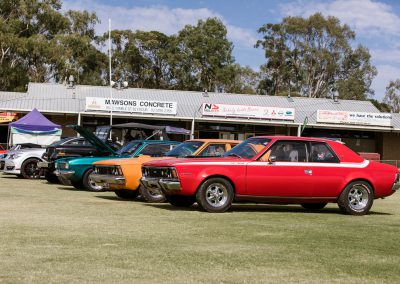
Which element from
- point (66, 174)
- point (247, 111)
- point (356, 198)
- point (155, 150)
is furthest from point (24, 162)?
point (247, 111)

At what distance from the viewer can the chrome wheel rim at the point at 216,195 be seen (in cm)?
1201

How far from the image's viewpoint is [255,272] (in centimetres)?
622

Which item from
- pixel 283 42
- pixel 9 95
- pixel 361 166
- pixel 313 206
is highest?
pixel 283 42

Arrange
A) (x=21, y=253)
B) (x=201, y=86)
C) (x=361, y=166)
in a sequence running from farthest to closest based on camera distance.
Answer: (x=201, y=86) → (x=361, y=166) → (x=21, y=253)

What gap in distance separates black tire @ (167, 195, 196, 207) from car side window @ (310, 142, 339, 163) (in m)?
2.53

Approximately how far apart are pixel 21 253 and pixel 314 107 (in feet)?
140

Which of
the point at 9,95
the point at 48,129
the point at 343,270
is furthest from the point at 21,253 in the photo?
the point at 9,95

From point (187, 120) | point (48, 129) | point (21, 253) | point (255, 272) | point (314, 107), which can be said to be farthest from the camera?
point (314, 107)

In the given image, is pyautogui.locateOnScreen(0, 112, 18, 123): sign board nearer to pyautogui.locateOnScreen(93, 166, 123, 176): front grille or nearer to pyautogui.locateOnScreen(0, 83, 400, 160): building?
pyautogui.locateOnScreen(0, 83, 400, 160): building

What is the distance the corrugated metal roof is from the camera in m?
40.8

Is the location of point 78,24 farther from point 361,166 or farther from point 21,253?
point 21,253

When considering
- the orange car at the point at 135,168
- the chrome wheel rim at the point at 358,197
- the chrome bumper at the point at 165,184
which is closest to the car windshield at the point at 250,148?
the chrome bumper at the point at 165,184

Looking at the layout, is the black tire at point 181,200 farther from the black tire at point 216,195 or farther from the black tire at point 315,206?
the black tire at point 315,206

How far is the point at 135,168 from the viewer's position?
1459 cm
